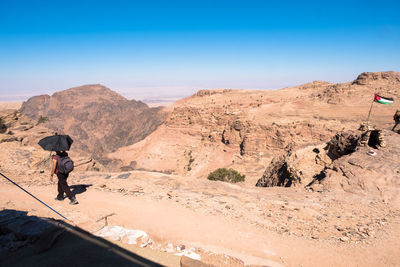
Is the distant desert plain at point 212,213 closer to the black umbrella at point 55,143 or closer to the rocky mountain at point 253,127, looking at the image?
the black umbrella at point 55,143

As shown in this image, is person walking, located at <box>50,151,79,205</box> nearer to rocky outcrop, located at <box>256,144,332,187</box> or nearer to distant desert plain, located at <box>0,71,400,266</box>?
distant desert plain, located at <box>0,71,400,266</box>

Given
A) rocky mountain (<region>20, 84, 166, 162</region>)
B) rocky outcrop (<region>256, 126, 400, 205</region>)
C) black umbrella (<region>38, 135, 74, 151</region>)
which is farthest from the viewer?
rocky mountain (<region>20, 84, 166, 162</region>)

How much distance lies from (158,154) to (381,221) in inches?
1841

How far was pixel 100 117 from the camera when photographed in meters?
104

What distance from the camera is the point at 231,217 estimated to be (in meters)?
7.34

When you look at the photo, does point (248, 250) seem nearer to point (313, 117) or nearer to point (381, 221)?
point (381, 221)

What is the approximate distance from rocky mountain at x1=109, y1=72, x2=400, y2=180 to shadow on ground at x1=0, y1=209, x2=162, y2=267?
1177 inches

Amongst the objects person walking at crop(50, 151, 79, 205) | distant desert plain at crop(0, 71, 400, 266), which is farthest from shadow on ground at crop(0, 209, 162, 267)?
person walking at crop(50, 151, 79, 205)

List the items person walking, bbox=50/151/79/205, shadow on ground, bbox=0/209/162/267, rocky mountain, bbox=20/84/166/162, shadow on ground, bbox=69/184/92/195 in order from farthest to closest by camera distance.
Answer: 1. rocky mountain, bbox=20/84/166/162
2. shadow on ground, bbox=69/184/92/195
3. person walking, bbox=50/151/79/205
4. shadow on ground, bbox=0/209/162/267

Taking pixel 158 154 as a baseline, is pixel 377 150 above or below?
above

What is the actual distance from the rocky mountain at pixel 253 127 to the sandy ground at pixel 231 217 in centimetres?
2415

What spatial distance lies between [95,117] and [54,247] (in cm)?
Result: 10949

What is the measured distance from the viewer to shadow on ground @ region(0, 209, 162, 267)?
4.12 meters

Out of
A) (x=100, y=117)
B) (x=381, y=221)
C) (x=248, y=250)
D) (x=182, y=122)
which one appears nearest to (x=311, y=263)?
(x=248, y=250)
